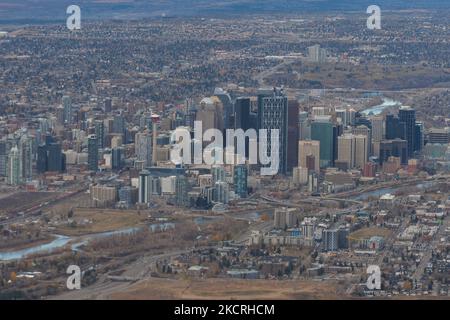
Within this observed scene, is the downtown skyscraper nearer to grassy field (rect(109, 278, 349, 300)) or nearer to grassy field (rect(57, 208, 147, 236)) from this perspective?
grassy field (rect(57, 208, 147, 236))

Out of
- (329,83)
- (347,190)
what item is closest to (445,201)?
(347,190)

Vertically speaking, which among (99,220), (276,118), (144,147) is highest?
(276,118)

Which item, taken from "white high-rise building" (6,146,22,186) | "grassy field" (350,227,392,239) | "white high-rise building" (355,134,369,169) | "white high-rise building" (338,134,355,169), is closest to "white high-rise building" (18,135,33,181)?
"white high-rise building" (6,146,22,186)

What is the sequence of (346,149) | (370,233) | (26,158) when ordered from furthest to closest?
(346,149), (26,158), (370,233)

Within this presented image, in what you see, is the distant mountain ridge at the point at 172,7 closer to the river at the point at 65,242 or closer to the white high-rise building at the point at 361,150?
the white high-rise building at the point at 361,150

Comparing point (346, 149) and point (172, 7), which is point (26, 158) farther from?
point (172, 7)

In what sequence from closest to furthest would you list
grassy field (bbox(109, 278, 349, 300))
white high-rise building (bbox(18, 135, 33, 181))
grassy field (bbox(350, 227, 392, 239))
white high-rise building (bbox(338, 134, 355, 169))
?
grassy field (bbox(109, 278, 349, 300)), grassy field (bbox(350, 227, 392, 239)), white high-rise building (bbox(18, 135, 33, 181)), white high-rise building (bbox(338, 134, 355, 169))

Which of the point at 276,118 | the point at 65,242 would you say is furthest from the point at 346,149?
the point at 65,242
